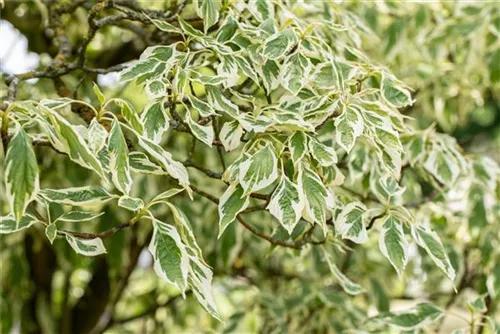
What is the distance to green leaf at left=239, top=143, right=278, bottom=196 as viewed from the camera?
0.75m

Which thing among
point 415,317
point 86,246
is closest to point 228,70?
point 86,246

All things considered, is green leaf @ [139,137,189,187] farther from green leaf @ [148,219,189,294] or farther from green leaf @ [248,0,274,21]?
green leaf @ [248,0,274,21]

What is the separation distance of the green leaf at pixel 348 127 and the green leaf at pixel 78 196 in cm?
25

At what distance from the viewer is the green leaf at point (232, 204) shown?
764 millimetres

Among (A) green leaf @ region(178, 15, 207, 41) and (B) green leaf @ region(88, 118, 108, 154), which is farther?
(A) green leaf @ region(178, 15, 207, 41)

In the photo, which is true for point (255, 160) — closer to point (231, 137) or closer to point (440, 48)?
point (231, 137)

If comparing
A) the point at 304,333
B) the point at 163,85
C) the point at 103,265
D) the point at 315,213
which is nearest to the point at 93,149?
the point at 163,85

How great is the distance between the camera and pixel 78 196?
Result: 2.61ft

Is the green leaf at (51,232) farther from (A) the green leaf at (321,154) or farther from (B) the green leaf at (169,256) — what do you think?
(A) the green leaf at (321,154)

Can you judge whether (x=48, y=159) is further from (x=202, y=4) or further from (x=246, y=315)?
(x=202, y=4)

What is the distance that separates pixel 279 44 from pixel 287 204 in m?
0.18

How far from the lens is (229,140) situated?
0.80 meters

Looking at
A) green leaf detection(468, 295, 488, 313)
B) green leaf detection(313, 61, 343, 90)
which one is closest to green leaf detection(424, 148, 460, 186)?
green leaf detection(468, 295, 488, 313)

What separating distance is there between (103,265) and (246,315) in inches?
20.3
